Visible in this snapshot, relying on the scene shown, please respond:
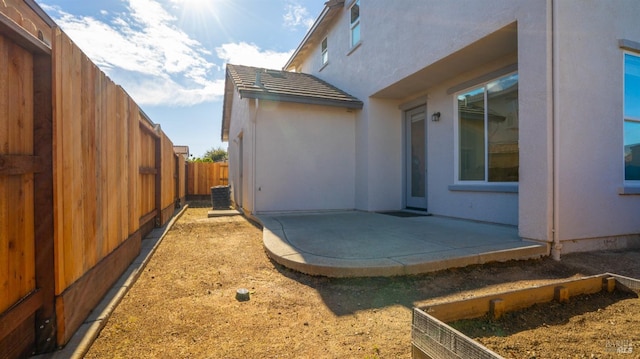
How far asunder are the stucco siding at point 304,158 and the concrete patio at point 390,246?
1739 millimetres

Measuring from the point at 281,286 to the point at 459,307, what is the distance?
1.78m

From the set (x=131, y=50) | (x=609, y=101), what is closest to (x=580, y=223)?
(x=609, y=101)

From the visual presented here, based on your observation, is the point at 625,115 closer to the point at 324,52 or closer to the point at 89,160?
the point at 89,160

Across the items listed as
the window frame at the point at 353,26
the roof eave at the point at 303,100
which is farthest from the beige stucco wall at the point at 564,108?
the window frame at the point at 353,26

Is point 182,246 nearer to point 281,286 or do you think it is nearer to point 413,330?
point 281,286

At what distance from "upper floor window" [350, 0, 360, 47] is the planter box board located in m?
7.81

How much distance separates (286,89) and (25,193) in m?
6.81

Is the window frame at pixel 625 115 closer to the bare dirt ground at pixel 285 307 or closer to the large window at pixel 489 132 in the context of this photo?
the bare dirt ground at pixel 285 307

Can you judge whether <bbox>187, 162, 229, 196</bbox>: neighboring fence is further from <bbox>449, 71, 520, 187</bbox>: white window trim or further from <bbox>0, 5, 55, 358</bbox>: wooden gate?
<bbox>0, 5, 55, 358</bbox>: wooden gate

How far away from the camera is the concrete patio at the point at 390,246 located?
328 centimetres

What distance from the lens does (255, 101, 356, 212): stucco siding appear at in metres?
7.57

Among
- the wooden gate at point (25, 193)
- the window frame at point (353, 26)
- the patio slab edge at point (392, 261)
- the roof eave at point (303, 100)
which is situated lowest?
the patio slab edge at point (392, 261)

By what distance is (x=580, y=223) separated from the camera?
4.07m

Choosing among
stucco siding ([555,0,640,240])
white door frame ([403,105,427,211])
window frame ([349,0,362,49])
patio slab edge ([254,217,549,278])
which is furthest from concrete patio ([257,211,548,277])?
window frame ([349,0,362,49])
